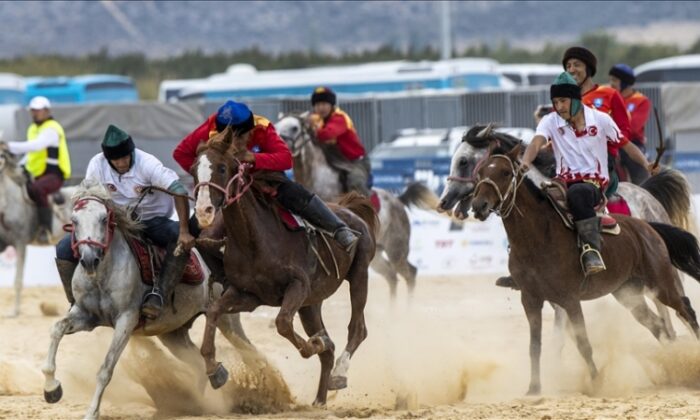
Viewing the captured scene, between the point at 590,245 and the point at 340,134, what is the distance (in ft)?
18.6

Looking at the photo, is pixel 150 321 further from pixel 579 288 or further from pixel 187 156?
pixel 579 288

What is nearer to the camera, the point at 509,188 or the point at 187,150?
the point at 187,150

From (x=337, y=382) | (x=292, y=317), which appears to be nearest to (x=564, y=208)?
(x=337, y=382)

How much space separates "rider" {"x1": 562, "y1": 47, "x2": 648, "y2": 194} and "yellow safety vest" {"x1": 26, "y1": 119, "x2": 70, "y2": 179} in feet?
26.5

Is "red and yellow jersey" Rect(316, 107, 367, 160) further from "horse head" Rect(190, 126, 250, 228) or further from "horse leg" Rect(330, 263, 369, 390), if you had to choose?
"horse head" Rect(190, 126, 250, 228)

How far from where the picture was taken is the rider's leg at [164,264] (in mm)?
9176

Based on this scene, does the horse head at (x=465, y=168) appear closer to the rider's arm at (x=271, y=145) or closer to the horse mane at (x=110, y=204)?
the rider's arm at (x=271, y=145)

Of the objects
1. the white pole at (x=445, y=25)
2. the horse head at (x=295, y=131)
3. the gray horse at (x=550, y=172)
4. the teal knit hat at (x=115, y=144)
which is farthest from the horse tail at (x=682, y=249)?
the white pole at (x=445, y=25)

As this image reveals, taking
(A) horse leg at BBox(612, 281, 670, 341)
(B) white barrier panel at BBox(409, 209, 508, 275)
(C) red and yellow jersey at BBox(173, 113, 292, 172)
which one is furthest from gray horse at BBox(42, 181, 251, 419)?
(B) white barrier panel at BBox(409, 209, 508, 275)

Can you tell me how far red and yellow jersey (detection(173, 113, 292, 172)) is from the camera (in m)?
9.06

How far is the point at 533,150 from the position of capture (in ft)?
31.7

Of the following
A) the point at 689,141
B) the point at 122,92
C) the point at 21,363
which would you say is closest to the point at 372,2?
the point at 122,92

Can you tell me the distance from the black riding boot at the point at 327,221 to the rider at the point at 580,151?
1390 mm

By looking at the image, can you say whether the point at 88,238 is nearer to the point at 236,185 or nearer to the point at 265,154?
the point at 236,185
